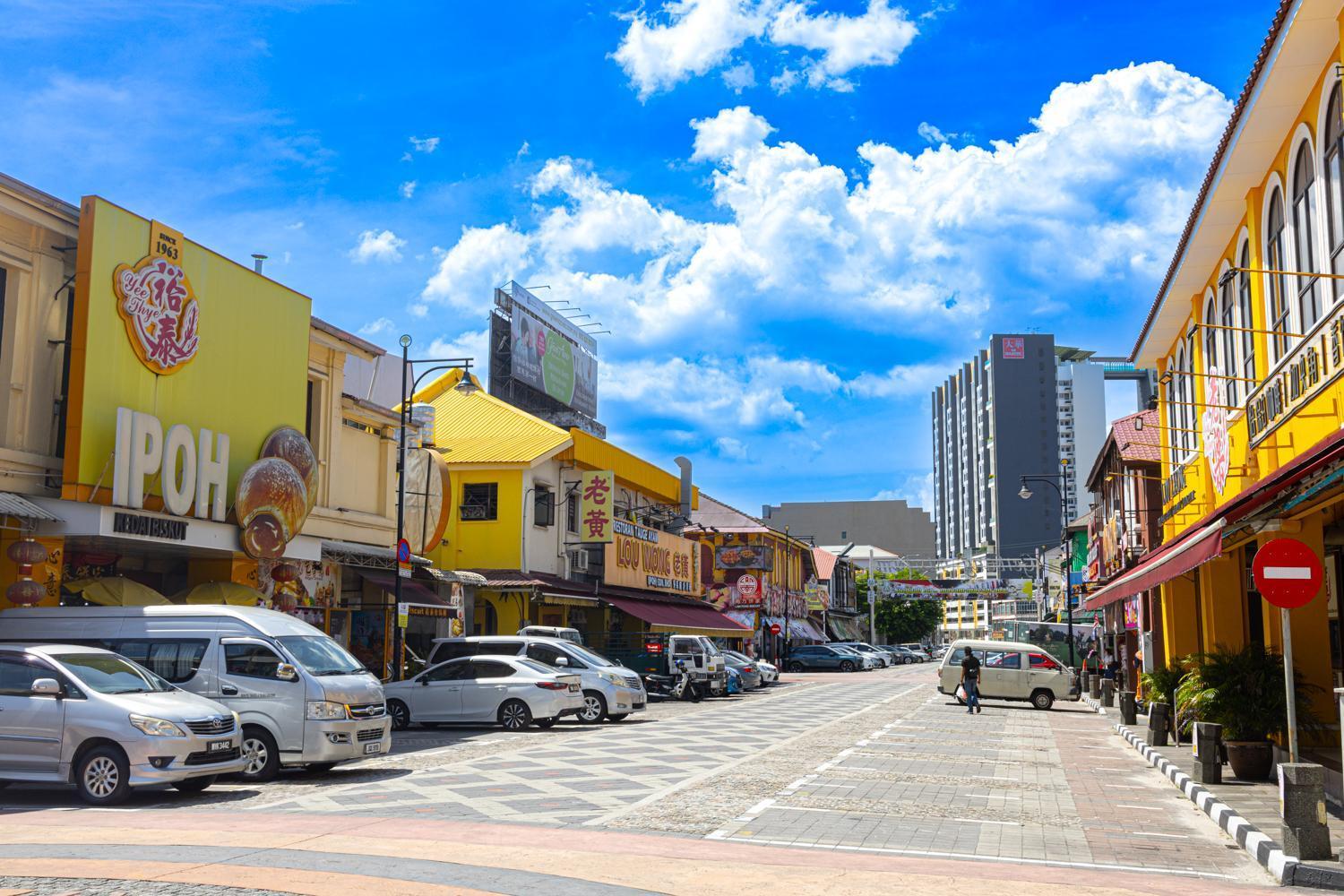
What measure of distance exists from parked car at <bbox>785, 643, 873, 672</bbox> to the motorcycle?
3120 cm

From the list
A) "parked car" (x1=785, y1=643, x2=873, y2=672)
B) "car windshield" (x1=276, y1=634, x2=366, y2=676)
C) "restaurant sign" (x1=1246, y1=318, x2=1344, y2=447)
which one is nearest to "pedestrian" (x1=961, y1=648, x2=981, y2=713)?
"restaurant sign" (x1=1246, y1=318, x2=1344, y2=447)

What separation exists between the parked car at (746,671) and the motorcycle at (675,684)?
5.58m

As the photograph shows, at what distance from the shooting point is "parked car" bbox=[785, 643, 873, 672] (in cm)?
6562

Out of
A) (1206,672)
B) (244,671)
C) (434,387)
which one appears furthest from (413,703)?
(434,387)

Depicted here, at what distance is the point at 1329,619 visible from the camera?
1786 cm

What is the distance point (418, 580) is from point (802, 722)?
419 inches

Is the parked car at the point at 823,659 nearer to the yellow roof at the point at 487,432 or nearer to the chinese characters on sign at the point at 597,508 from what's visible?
the chinese characters on sign at the point at 597,508

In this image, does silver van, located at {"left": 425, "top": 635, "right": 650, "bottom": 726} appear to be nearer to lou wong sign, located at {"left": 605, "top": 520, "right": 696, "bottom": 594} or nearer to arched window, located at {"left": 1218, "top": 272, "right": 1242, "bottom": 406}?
arched window, located at {"left": 1218, "top": 272, "right": 1242, "bottom": 406}

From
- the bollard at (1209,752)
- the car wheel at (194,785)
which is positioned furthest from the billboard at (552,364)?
the bollard at (1209,752)

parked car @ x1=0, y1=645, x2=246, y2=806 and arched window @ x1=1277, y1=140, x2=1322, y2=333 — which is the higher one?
arched window @ x1=1277, y1=140, x2=1322, y2=333

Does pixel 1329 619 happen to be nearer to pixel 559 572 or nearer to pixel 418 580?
pixel 418 580

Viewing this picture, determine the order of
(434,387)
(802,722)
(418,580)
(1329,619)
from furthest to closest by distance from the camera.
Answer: (434,387), (418,580), (802,722), (1329,619)

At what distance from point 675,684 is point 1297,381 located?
23719 mm

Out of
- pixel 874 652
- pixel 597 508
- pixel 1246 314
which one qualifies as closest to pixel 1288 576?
pixel 1246 314
